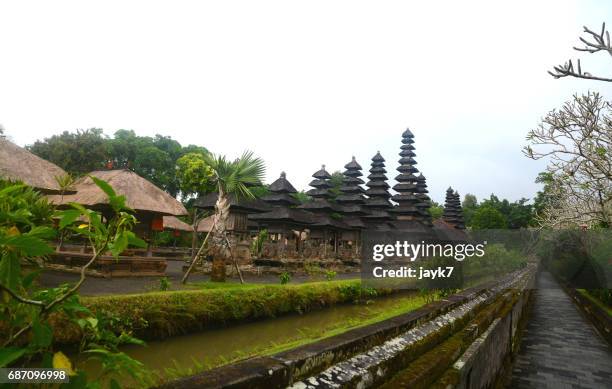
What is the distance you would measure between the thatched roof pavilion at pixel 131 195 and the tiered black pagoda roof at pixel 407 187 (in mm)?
28280

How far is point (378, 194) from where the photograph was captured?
141ft

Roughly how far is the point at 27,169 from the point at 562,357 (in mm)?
17335

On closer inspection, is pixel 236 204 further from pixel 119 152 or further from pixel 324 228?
pixel 119 152

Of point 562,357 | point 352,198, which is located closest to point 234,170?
point 562,357

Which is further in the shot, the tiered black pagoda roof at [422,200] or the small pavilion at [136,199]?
the tiered black pagoda roof at [422,200]

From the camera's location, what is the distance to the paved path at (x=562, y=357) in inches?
234

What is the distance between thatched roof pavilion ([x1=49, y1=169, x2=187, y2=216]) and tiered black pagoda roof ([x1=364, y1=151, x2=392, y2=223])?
24312 mm

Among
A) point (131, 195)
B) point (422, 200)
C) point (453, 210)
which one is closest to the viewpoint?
point (131, 195)

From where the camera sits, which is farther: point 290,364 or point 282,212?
point 282,212

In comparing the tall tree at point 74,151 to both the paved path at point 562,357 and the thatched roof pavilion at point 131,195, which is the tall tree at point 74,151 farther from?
the paved path at point 562,357

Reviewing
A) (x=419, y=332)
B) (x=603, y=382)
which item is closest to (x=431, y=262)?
(x=603, y=382)

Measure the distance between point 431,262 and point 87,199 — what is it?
47.0ft

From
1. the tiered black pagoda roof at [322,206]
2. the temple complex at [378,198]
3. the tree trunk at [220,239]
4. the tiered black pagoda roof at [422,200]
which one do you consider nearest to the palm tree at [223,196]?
the tree trunk at [220,239]

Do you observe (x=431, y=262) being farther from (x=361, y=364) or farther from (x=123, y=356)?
(x=123, y=356)
